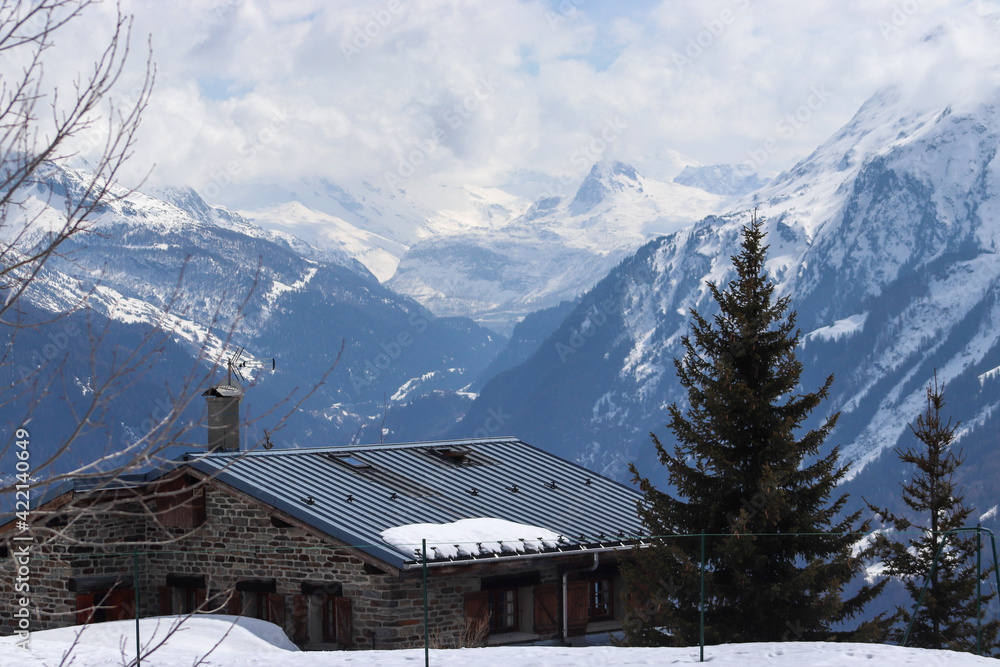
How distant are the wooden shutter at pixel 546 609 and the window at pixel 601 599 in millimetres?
1275

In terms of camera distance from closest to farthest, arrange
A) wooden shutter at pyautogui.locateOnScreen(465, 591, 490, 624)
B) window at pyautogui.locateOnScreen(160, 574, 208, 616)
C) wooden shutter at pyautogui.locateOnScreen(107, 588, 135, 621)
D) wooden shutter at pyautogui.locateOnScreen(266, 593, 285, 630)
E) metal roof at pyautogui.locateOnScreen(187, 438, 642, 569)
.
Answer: wooden shutter at pyautogui.locateOnScreen(266, 593, 285, 630), wooden shutter at pyautogui.locateOnScreen(465, 591, 490, 624), metal roof at pyautogui.locateOnScreen(187, 438, 642, 569), wooden shutter at pyautogui.locateOnScreen(107, 588, 135, 621), window at pyautogui.locateOnScreen(160, 574, 208, 616)

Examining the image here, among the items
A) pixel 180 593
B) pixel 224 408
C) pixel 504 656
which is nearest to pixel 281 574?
pixel 180 593

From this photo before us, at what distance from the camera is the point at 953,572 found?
30984 millimetres

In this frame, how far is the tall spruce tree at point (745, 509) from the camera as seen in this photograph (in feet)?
69.5

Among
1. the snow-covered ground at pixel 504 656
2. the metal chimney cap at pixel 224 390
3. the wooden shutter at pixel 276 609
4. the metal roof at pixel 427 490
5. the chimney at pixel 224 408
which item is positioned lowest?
the snow-covered ground at pixel 504 656

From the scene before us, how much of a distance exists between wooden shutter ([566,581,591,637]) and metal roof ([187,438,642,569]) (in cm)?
112

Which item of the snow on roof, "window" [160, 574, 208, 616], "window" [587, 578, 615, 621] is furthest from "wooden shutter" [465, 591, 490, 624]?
"window" [160, 574, 208, 616]

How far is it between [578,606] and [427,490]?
4.88 metres

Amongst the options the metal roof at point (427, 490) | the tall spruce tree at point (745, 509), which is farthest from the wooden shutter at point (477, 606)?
the tall spruce tree at point (745, 509)

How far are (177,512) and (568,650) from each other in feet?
42.5

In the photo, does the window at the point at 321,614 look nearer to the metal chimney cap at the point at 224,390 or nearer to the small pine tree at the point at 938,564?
the metal chimney cap at the point at 224,390

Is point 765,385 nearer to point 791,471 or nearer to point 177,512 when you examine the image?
point 791,471

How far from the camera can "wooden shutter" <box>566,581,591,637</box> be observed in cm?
2567

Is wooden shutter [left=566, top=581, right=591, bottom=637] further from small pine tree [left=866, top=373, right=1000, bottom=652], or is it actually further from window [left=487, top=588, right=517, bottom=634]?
small pine tree [left=866, top=373, right=1000, bottom=652]
